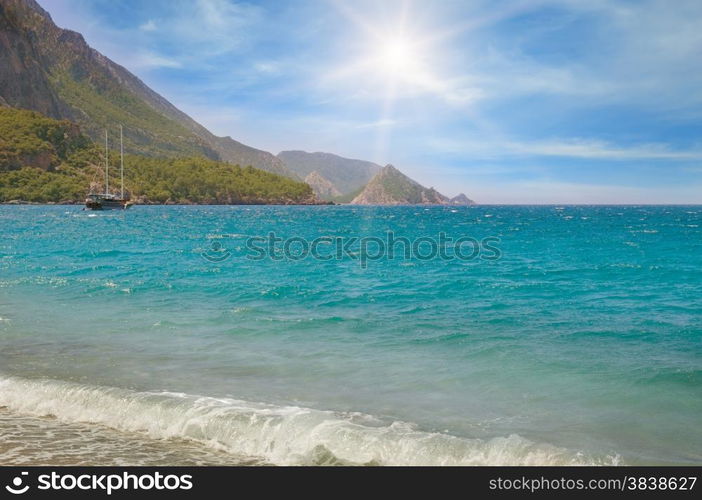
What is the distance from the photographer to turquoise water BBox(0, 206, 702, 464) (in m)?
7.60

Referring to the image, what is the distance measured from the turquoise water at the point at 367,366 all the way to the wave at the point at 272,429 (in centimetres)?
3

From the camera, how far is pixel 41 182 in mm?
189625

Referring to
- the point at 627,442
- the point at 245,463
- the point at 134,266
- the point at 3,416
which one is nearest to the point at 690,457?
the point at 627,442

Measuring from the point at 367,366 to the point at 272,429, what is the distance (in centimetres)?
419

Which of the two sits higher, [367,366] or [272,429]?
[272,429]

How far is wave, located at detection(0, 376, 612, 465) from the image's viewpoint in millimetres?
7051

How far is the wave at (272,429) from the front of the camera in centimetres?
705

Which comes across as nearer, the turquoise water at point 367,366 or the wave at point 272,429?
the wave at point 272,429

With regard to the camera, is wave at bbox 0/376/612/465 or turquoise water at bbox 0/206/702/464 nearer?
wave at bbox 0/376/612/465

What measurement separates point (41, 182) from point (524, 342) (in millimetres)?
212880

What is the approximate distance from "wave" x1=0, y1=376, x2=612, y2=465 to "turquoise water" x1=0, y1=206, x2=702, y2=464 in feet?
0.10

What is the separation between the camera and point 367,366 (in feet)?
38.1

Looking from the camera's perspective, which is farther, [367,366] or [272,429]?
[367,366]
